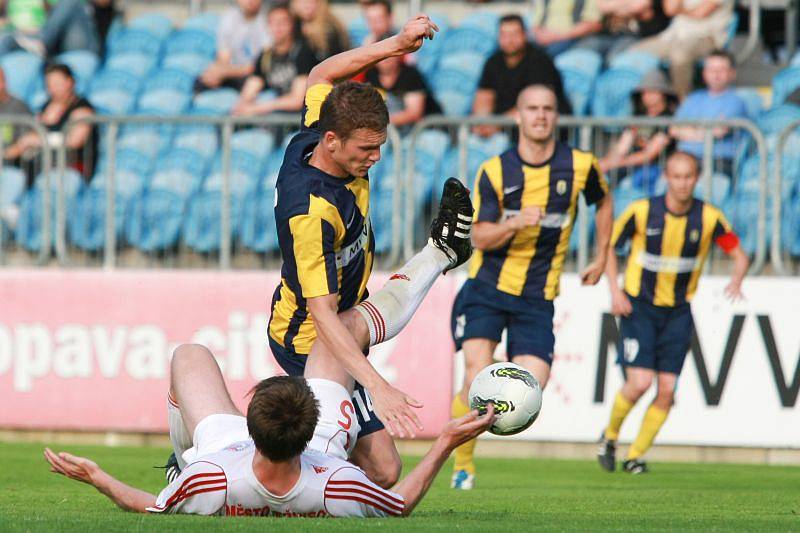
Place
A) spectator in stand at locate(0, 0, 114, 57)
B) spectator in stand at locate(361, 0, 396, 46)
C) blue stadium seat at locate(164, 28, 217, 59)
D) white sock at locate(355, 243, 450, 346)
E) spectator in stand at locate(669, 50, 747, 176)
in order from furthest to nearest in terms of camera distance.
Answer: spectator in stand at locate(0, 0, 114, 57), blue stadium seat at locate(164, 28, 217, 59), spectator in stand at locate(361, 0, 396, 46), spectator in stand at locate(669, 50, 747, 176), white sock at locate(355, 243, 450, 346)

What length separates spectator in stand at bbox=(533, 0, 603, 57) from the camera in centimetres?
1490

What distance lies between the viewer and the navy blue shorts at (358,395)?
22.6 feet

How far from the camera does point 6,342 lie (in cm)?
1268

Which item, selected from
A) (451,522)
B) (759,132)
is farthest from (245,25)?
(451,522)

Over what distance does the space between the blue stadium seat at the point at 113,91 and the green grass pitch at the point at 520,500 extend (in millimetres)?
4508

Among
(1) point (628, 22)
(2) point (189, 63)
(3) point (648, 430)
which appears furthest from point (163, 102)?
(3) point (648, 430)

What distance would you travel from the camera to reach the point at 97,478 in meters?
5.92

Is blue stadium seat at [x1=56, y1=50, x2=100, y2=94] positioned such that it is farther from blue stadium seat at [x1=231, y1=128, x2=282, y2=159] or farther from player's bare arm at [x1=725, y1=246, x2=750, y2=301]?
player's bare arm at [x1=725, y1=246, x2=750, y2=301]

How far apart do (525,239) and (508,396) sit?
3.16 m

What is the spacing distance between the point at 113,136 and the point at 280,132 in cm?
146

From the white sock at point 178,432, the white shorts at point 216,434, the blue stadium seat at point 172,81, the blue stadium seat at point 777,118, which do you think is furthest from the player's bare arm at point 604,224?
the blue stadium seat at point 172,81

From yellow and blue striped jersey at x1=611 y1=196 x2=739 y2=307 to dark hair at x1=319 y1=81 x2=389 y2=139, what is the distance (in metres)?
5.32

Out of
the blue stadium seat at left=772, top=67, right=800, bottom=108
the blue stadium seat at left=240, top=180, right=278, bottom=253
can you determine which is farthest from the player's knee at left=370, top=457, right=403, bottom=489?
the blue stadium seat at left=772, top=67, right=800, bottom=108

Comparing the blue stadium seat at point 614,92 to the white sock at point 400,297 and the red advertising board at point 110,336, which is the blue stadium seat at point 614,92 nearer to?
the red advertising board at point 110,336
